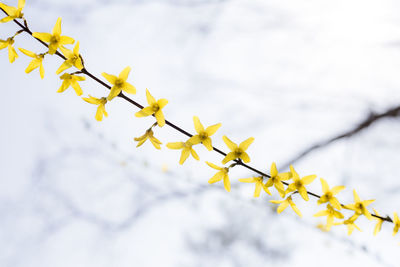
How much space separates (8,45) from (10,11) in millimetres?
93

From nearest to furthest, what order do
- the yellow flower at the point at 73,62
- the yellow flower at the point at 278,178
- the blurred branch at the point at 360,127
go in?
the yellow flower at the point at 73,62, the yellow flower at the point at 278,178, the blurred branch at the point at 360,127

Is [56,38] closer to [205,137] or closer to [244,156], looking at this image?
[205,137]

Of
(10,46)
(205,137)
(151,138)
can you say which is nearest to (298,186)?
(205,137)

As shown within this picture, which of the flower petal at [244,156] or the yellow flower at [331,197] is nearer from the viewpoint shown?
the flower petal at [244,156]

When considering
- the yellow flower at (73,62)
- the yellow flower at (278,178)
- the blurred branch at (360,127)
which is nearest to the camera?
the yellow flower at (73,62)

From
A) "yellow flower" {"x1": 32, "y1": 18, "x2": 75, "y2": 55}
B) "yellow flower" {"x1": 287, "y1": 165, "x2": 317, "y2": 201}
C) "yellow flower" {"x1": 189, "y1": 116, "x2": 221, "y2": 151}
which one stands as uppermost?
"yellow flower" {"x1": 32, "y1": 18, "x2": 75, "y2": 55}

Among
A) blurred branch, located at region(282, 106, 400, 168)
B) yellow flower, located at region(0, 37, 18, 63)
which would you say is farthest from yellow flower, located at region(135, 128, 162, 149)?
blurred branch, located at region(282, 106, 400, 168)

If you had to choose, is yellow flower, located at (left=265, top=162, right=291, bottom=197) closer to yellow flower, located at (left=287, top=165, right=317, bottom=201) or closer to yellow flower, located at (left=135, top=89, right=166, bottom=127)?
yellow flower, located at (left=287, top=165, right=317, bottom=201)

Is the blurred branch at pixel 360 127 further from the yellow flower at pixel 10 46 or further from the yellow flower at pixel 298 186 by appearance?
the yellow flower at pixel 10 46

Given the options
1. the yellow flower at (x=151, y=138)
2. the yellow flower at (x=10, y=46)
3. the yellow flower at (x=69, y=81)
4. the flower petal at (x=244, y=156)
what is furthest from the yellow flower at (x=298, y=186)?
the yellow flower at (x=10, y=46)

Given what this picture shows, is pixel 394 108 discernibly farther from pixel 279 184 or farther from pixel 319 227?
pixel 279 184

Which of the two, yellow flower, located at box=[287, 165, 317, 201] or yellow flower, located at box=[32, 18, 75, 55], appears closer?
yellow flower, located at box=[32, 18, 75, 55]

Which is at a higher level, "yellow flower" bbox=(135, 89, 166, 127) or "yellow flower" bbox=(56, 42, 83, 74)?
"yellow flower" bbox=(56, 42, 83, 74)

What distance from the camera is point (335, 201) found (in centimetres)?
94
